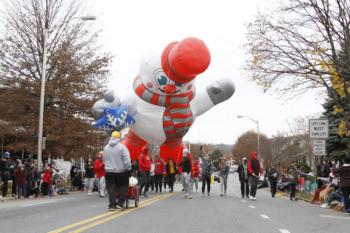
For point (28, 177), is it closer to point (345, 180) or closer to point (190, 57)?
point (190, 57)

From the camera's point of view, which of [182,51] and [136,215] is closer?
[136,215]

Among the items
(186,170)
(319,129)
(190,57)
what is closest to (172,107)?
(186,170)

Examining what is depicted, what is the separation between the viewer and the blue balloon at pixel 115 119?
57.7 feet

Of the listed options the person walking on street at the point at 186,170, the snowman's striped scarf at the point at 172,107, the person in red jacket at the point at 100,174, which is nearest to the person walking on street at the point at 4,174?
the person in red jacket at the point at 100,174

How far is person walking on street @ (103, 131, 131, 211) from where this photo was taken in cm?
1114

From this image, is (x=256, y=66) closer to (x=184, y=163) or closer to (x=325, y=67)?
(x=325, y=67)

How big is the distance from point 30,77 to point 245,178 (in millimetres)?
15108

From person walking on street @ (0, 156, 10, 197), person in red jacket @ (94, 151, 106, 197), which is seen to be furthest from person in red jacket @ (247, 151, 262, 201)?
person walking on street @ (0, 156, 10, 197)

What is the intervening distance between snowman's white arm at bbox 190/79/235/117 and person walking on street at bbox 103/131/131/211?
23.5ft

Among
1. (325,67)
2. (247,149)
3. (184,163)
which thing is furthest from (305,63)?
(247,149)

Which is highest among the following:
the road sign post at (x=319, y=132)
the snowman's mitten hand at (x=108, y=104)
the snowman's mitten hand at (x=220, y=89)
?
the snowman's mitten hand at (x=220, y=89)

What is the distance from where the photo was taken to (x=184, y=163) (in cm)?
1870

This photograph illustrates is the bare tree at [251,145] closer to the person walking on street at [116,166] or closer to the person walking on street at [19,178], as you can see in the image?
the person walking on street at [19,178]

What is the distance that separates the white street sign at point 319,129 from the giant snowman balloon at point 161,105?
3.45 metres
